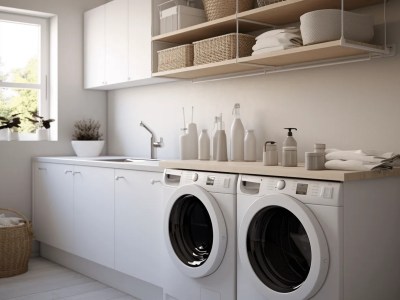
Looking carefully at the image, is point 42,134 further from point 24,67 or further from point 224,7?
point 224,7

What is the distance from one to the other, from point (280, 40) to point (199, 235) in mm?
1161

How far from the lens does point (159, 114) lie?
4301mm

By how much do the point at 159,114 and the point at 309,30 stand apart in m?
1.92

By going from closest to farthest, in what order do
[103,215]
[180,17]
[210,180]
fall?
[210,180], [180,17], [103,215]

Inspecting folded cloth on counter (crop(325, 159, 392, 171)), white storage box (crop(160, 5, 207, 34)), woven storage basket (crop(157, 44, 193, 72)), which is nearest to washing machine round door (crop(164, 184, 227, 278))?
folded cloth on counter (crop(325, 159, 392, 171))

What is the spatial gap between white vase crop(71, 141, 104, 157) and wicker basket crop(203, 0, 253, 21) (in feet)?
6.00

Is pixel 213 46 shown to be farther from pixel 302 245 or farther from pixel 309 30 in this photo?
pixel 302 245

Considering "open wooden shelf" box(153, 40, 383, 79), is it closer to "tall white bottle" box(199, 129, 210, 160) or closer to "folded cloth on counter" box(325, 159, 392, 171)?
"tall white bottle" box(199, 129, 210, 160)

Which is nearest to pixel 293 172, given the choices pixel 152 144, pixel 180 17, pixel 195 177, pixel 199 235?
pixel 195 177

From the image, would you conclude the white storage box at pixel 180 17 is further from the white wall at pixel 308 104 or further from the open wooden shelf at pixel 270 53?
the white wall at pixel 308 104

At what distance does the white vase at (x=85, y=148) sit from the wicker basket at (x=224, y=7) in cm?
183

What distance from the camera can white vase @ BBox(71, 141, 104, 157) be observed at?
4.62m

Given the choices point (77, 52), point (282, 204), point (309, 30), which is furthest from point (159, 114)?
point (282, 204)

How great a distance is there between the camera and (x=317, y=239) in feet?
7.06
